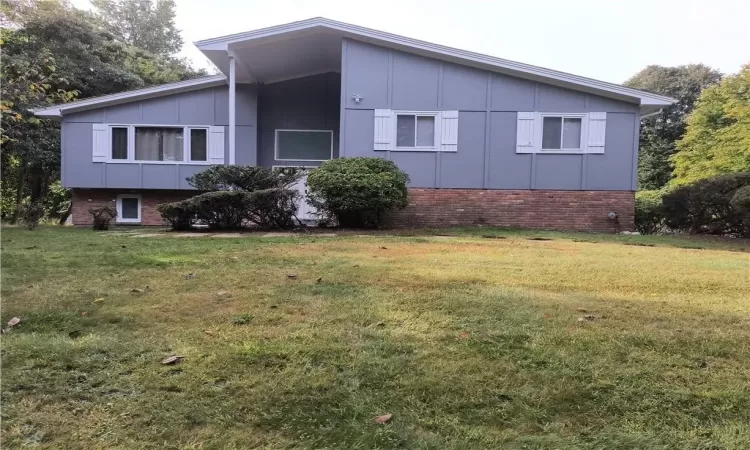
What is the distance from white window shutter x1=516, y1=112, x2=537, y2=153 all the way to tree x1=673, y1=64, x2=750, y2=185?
10.7m

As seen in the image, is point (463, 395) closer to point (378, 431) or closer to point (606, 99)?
point (378, 431)

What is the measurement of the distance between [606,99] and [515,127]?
7.96 feet

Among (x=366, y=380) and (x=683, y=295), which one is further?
(x=683, y=295)

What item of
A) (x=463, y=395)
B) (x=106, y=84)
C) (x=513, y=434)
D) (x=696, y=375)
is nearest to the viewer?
(x=513, y=434)

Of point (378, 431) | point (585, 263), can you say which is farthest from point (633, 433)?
point (585, 263)

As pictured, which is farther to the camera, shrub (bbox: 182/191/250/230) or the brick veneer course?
the brick veneer course

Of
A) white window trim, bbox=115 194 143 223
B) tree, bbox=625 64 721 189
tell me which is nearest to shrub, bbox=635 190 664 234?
white window trim, bbox=115 194 143 223

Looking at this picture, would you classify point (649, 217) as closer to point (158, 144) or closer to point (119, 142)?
point (158, 144)

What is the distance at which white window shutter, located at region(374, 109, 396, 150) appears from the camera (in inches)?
513

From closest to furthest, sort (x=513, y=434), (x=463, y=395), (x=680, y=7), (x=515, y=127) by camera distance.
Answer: (x=513, y=434) → (x=463, y=395) → (x=680, y=7) → (x=515, y=127)

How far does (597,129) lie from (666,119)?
28.2m

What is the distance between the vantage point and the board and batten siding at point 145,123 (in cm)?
1436

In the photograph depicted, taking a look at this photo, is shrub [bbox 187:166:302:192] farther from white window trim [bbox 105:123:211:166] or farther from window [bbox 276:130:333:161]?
window [bbox 276:130:333:161]

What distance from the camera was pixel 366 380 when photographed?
99.3 inches
